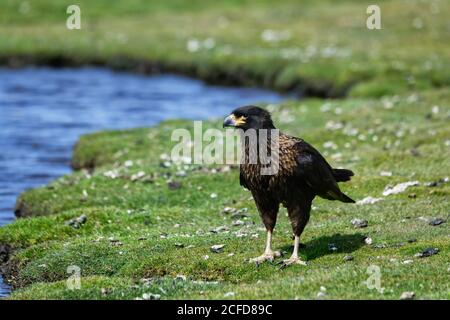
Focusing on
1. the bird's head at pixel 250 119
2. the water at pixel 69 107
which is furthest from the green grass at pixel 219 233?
the water at pixel 69 107

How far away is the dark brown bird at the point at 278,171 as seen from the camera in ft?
59.4

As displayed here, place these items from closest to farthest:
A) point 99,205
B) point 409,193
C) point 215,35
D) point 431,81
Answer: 1. point 409,193
2. point 99,205
3. point 431,81
4. point 215,35

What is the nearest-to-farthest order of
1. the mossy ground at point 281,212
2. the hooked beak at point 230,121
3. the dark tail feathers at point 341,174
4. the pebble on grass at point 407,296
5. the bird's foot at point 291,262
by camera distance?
1. the pebble on grass at point 407,296
2. the mossy ground at point 281,212
3. the hooked beak at point 230,121
4. the bird's foot at point 291,262
5. the dark tail feathers at point 341,174

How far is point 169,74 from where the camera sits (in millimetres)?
65500

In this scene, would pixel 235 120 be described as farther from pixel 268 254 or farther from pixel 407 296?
pixel 407 296

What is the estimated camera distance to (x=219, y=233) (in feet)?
71.6

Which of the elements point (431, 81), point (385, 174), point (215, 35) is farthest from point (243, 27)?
point (385, 174)

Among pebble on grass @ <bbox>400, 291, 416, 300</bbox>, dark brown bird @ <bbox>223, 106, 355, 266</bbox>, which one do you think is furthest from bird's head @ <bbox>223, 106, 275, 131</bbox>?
pebble on grass @ <bbox>400, 291, 416, 300</bbox>

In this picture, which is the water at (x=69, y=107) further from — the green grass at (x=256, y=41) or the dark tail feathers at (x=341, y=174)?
the dark tail feathers at (x=341, y=174)

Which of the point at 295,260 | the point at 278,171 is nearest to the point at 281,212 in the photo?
the point at 295,260

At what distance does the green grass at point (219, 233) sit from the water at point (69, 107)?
3548mm

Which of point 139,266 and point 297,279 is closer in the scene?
point 297,279

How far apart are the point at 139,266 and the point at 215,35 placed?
182 feet

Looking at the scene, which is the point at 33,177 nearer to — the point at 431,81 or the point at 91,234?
the point at 91,234
